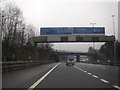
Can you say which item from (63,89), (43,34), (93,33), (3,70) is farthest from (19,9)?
(63,89)

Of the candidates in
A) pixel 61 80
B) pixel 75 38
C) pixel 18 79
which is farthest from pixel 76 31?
pixel 61 80

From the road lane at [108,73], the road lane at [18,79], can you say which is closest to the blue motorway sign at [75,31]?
the road lane at [108,73]

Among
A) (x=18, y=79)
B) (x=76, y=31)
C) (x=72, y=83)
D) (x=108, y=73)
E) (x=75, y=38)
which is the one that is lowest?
(x=108, y=73)

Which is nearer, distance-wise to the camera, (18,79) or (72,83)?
(72,83)

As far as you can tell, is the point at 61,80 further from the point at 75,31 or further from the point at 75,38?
the point at 75,31

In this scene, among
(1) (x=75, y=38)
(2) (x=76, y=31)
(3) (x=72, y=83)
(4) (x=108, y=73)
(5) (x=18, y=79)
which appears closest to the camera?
(3) (x=72, y=83)

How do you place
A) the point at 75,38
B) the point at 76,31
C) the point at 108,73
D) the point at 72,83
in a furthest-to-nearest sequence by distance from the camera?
the point at 76,31, the point at 75,38, the point at 108,73, the point at 72,83

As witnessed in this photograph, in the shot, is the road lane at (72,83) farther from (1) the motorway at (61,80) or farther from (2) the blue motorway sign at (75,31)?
(2) the blue motorway sign at (75,31)

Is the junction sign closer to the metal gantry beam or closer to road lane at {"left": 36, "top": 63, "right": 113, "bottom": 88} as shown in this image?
the metal gantry beam

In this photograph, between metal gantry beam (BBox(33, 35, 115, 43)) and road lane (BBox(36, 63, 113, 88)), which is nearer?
road lane (BBox(36, 63, 113, 88))

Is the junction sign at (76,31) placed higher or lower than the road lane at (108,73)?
higher

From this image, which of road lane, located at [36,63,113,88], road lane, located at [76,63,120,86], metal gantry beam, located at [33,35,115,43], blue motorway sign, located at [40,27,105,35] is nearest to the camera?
road lane, located at [36,63,113,88]

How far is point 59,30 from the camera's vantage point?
52281 millimetres

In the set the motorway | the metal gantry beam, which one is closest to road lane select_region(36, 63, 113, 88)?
the motorway
